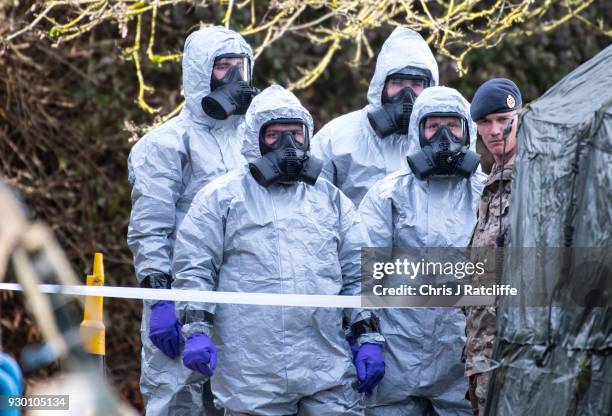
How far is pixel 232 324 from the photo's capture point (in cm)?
496

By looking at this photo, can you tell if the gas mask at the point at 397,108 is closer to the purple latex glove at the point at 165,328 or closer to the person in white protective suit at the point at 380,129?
the person in white protective suit at the point at 380,129

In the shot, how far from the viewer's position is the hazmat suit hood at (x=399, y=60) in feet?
20.8

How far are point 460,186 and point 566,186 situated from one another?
5.11 feet

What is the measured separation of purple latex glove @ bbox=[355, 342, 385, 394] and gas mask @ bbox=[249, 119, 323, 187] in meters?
0.74

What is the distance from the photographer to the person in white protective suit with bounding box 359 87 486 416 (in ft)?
17.4

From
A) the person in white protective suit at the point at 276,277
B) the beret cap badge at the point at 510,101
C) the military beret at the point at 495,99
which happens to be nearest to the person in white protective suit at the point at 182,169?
the person in white protective suit at the point at 276,277

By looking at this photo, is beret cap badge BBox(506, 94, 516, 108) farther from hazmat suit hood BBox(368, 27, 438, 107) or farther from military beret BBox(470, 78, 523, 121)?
hazmat suit hood BBox(368, 27, 438, 107)

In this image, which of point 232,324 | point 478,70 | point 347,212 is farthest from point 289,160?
point 478,70

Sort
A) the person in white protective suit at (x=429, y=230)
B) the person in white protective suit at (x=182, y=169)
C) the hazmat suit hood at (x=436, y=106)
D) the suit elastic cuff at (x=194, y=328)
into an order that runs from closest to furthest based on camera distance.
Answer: the suit elastic cuff at (x=194, y=328), the person in white protective suit at (x=429, y=230), the hazmat suit hood at (x=436, y=106), the person in white protective suit at (x=182, y=169)

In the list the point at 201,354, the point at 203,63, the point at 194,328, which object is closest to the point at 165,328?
the point at 194,328

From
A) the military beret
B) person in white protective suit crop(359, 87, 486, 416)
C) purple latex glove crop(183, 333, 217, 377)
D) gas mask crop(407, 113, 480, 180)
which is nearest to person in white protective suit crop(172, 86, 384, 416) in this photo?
purple latex glove crop(183, 333, 217, 377)

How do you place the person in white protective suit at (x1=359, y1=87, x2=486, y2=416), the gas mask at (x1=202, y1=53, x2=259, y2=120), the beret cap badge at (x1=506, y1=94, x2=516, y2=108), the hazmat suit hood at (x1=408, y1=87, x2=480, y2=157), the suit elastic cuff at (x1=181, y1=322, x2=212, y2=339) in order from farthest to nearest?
the gas mask at (x1=202, y1=53, x2=259, y2=120) < the hazmat suit hood at (x1=408, y1=87, x2=480, y2=157) < the person in white protective suit at (x1=359, y1=87, x2=486, y2=416) < the beret cap badge at (x1=506, y1=94, x2=516, y2=108) < the suit elastic cuff at (x1=181, y1=322, x2=212, y2=339)

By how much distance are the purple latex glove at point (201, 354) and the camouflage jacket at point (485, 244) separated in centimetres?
101

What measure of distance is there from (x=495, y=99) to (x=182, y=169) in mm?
1656
